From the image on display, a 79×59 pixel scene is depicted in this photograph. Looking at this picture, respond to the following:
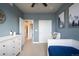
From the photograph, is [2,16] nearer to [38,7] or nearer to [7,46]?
[7,46]

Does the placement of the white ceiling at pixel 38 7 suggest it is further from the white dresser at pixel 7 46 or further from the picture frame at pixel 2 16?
the white dresser at pixel 7 46

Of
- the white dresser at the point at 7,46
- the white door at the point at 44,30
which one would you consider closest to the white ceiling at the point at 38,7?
the white door at the point at 44,30

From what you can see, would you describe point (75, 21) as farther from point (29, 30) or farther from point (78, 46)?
point (29, 30)

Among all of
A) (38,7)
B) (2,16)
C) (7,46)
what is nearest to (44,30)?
(38,7)

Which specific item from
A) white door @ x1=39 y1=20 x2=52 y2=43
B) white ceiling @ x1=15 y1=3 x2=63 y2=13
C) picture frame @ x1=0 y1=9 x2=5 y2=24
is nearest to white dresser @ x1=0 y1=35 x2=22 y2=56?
picture frame @ x1=0 y1=9 x2=5 y2=24

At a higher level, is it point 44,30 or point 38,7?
point 38,7

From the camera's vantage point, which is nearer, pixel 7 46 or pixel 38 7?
pixel 7 46

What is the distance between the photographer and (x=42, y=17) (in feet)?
29.6

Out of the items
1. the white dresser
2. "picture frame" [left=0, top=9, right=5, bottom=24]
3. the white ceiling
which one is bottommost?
the white dresser

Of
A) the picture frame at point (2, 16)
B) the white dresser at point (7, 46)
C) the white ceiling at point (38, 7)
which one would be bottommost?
the white dresser at point (7, 46)

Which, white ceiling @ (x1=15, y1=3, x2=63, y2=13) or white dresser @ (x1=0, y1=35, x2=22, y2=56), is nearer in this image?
white dresser @ (x1=0, y1=35, x2=22, y2=56)

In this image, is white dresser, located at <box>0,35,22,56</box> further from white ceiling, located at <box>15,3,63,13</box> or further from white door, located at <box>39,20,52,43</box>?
white door, located at <box>39,20,52,43</box>

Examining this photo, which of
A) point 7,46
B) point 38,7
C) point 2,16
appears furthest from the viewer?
point 38,7

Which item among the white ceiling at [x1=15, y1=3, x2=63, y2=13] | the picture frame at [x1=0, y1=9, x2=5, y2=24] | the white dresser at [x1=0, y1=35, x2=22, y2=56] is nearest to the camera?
the white dresser at [x1=0, y1=35, x2=22, y2=56]
